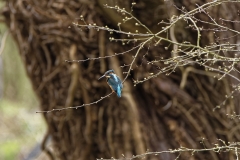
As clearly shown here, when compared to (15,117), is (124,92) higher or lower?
higher

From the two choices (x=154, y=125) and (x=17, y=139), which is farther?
(x=17, y=139)

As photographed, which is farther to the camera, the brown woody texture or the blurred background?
the blurred background

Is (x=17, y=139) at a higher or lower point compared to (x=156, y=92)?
lower

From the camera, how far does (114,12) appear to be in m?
2.83

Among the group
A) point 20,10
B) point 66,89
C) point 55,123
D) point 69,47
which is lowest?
point 55,123

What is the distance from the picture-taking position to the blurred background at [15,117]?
634 centimetres

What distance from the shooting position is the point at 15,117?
6.75 meters

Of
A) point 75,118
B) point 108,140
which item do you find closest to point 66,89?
point 75,118

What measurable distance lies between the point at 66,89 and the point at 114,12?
0.77m

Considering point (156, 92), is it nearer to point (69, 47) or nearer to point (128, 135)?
point (128, 135)

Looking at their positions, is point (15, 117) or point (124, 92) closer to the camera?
point (124, 92)

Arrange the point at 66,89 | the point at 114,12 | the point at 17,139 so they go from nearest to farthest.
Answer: the point at 114,12, the point at 66,89, the point at 17,139

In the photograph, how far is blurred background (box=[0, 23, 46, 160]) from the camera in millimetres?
6344

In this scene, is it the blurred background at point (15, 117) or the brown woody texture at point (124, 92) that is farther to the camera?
the blurred background at point (15, 117)
